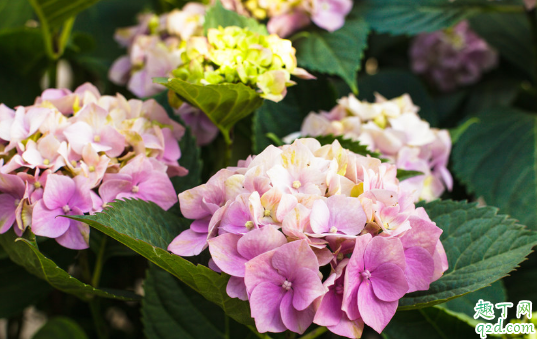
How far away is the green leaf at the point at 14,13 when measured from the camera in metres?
0.80

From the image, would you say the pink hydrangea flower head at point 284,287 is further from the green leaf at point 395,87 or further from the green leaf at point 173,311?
the green leaf at point 395,87

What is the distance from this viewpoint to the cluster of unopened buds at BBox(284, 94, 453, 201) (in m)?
0.53

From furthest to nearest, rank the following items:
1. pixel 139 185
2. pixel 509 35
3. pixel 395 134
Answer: pixel 509 35 < pixel 395 134 < pixel 139 185

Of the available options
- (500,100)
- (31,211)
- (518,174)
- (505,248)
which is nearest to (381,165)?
(505,248)

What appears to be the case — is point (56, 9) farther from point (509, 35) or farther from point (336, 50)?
point (509, 35)

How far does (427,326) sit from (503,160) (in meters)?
0.36

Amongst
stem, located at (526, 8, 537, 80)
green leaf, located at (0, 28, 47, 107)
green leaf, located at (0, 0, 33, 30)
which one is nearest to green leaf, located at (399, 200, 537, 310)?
stem, located at (526, 8, 537, 80)

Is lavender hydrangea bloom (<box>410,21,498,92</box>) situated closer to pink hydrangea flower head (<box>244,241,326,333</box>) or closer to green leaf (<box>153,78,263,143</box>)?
green leaf (<box>153,78,263,143</box>)

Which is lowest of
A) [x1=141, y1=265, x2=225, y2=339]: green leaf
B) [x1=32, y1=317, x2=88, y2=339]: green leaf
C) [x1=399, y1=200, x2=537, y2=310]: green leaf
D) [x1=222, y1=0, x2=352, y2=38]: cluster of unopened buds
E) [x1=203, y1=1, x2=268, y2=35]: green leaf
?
[x1=32, y1=317, x2=88, y2=339]: green leaf

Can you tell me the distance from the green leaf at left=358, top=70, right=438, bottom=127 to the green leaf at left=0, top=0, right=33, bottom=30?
56 centimetres

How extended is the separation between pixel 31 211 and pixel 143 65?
275 millimetres

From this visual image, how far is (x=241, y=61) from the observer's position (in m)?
0.45

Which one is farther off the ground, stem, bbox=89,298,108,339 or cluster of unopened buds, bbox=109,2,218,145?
cluster of unopened buds, bbox=109,2,218,145

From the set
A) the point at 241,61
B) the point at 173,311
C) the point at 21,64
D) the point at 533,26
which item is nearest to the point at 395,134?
the point at 241,61
